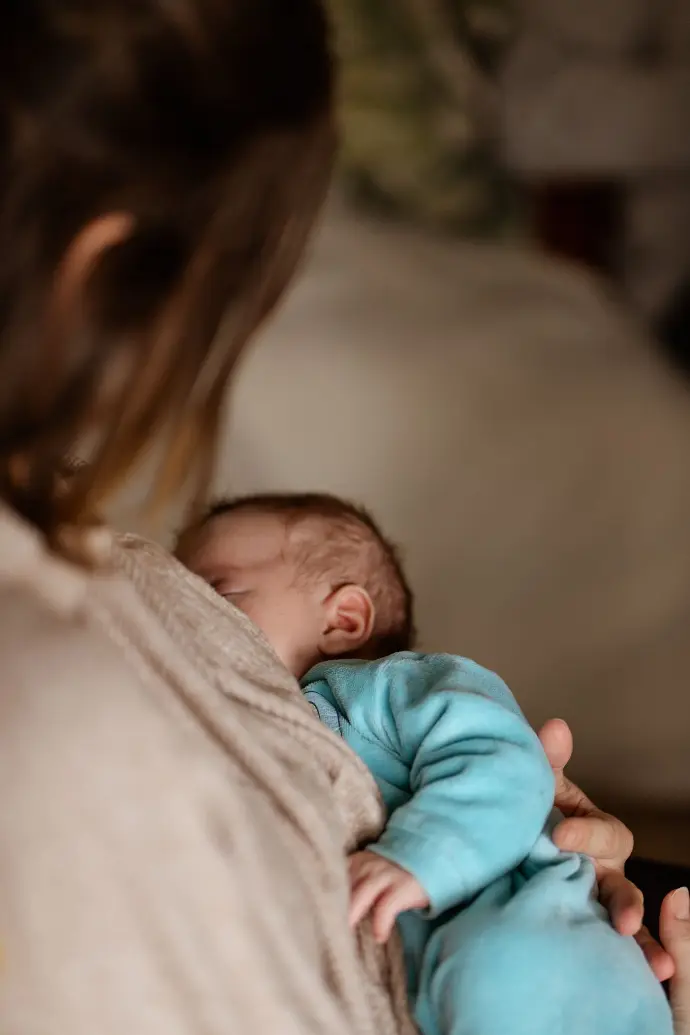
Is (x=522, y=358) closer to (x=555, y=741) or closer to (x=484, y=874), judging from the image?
(x=555, y=741)

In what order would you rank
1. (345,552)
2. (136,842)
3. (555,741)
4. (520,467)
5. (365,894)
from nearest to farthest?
(136,842), (365,894), (555,741), (345,552), (520,467)

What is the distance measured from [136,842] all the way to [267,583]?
1.36 feet

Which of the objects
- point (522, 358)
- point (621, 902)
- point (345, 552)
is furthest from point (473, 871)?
point (522, 358)

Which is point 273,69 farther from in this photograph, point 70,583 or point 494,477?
point 494,477

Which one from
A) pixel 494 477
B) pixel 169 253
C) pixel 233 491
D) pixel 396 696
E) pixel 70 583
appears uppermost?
pixel 169 253

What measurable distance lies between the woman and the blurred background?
80cm

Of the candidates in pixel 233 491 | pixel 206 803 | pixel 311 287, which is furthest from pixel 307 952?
pixel 311 287

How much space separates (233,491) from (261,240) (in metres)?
0.95

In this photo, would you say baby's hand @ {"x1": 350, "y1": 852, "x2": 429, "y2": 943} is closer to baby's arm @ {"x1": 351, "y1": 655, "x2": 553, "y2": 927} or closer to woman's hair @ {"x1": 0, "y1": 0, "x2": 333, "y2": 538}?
baby's arm @ {"x1": 351, "y1": 655, "x2": 553, "y2": 927}

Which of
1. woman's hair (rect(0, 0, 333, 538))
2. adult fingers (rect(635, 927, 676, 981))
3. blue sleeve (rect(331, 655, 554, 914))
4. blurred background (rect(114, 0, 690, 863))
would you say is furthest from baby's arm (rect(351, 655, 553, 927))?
blurred background (rect(114, 0, 690, 863))

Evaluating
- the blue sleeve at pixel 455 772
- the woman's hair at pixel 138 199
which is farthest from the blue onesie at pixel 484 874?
the woman's hair at pixel 138 199

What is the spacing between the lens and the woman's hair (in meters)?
0.39

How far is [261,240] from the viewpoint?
461 millimetres

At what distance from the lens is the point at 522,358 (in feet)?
4.84
